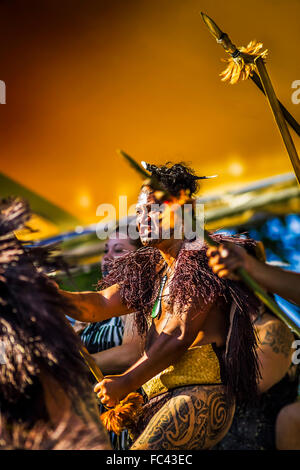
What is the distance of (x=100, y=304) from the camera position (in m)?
2.26

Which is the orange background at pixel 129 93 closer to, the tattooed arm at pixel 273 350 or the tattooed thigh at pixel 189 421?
the tattooed arm at pixel 273 350

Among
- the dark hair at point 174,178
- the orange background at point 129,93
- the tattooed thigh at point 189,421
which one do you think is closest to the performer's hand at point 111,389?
the tattooed thigh at point 189,421

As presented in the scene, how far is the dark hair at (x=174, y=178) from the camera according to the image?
7.09 feet

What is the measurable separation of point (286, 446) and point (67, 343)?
1.27m

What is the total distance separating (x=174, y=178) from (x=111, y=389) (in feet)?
2.88

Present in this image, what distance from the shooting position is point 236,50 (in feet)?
6.27

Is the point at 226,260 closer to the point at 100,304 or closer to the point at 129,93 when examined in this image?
the point at 100,304

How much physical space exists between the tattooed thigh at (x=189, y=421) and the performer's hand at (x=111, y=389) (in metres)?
0.16

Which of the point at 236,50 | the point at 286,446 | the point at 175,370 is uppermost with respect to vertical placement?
the point at 236,50

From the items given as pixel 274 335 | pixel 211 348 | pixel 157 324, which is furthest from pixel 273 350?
pixel 157 324

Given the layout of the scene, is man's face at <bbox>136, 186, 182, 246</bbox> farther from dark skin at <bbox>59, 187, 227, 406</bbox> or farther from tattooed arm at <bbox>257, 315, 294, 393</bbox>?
tattooed arm at <bbox>257, 315, 294, 393</bbox>
